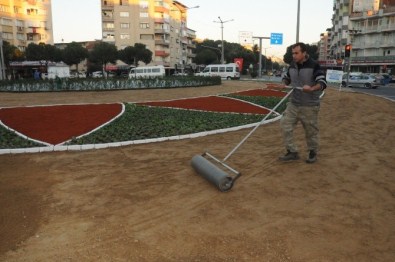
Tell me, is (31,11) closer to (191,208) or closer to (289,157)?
(289,157)

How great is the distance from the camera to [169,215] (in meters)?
4.11

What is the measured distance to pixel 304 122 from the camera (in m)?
5.95

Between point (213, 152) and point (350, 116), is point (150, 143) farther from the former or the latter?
point (350, 116)

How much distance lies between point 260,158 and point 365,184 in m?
1.89

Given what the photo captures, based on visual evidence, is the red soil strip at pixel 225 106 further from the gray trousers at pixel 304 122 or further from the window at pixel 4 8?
the window at pixel 4 8

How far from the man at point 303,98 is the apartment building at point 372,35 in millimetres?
60273

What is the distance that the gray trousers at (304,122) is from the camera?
588cm

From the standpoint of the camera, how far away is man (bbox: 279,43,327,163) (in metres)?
5.79

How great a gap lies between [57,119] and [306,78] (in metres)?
7.58

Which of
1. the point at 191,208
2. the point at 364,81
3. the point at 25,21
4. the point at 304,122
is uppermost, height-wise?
the point at 25,21

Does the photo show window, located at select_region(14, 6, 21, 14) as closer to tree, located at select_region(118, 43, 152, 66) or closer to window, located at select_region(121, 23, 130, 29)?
window, located at select_region(121, 23, 130, 29)

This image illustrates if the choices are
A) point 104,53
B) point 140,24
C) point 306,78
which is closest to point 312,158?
point 306,78

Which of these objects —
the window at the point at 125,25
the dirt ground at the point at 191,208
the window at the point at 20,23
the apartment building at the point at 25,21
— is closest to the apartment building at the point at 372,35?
the window at the point at 125,25

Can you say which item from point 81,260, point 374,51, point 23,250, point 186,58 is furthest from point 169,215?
point 186,58
